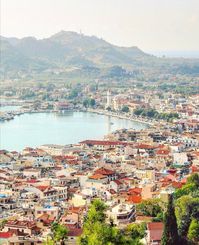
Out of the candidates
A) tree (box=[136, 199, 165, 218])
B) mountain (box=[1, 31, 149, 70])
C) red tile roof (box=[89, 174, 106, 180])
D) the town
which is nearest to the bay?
the town

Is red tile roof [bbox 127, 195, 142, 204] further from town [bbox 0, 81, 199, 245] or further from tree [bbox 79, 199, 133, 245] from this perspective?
tree [bbox 79, 199, 133, 245]

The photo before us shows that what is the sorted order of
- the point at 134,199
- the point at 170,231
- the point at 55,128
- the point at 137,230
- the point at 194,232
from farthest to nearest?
1. the point at 55,128
2. the point at 134,199
3. the point at 137,230
4. the point at 194,232
5. the point at 170,231

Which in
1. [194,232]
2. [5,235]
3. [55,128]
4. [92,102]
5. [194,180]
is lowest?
[55,128]

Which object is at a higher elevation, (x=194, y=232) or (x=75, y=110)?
(x=194, y=232)

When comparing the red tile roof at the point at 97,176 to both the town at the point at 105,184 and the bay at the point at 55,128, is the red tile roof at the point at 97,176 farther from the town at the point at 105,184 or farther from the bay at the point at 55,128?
the bay at the point at 55,128

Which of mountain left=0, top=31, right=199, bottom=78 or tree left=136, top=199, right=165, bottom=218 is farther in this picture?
mountain left=0, top=31, right=199, bottom=78

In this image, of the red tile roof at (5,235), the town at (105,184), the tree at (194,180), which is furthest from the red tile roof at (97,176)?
the red tile roof at (5,235)

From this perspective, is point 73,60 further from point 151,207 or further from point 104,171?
point 151,207

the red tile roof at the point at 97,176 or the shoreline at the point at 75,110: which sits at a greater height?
the red tile roof at the point at 97,176

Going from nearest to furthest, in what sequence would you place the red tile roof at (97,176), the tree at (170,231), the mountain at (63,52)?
1. the tree at (170,231)
2. the red tile roof at (97,176)
3. the mountain at (63,52)

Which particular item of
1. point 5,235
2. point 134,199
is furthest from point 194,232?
point 134,199

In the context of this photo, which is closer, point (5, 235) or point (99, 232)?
point (99, 232)
